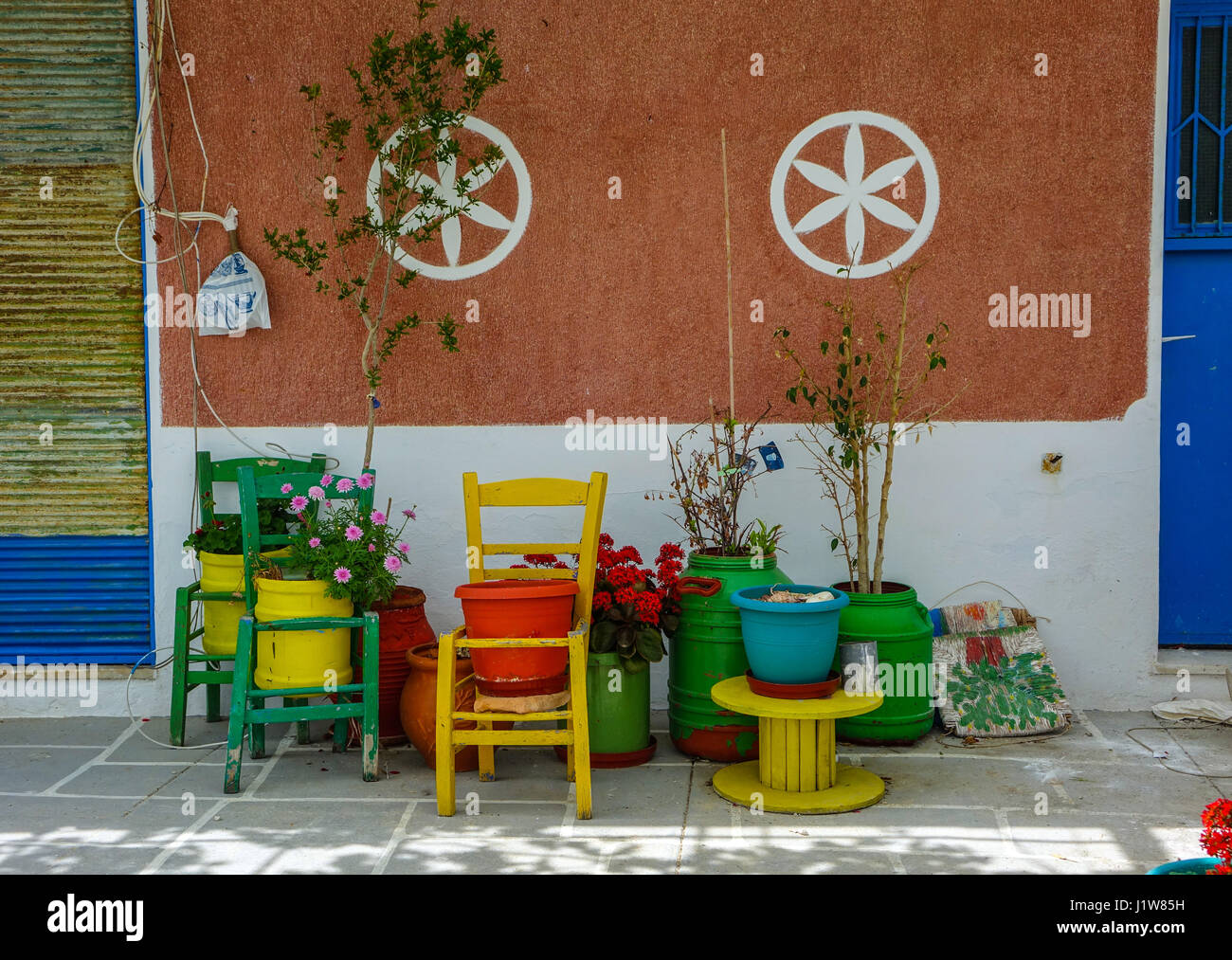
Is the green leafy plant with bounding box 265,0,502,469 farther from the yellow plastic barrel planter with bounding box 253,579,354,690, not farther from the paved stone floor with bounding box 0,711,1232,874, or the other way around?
the paved stone floor with bounding box 0,711,1232,874

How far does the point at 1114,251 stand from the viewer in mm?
5508

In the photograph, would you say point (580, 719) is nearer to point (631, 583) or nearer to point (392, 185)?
point (631, 583)

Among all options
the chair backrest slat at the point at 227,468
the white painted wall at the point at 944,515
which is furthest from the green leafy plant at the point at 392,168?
the white painted wall at the point at 944,515

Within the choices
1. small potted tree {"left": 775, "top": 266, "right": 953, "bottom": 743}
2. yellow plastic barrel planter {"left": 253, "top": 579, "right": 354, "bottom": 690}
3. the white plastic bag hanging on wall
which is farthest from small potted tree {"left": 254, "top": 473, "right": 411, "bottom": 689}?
small potted tree {"left": 775, "top": 266, "right": 953, "bottom": 743}

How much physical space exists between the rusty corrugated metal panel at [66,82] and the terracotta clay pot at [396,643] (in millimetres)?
2642

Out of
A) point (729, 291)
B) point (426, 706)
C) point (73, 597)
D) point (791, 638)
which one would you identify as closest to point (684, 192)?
point (729, 291)

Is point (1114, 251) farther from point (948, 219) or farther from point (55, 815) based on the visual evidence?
point (55, 815)

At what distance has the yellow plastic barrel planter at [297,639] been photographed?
465 cm

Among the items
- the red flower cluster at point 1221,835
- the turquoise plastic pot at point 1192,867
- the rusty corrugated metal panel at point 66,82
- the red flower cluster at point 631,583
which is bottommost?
the turquoise plastic pot at point 1192,867

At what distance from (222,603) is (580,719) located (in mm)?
1913

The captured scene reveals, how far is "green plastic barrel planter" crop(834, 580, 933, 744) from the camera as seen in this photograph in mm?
4957

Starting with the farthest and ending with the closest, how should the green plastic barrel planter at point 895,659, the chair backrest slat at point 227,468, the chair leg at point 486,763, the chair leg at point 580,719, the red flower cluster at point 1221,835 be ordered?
the chair backrest slat at point 227,468
the green plastic barrel planter at point 895,659
the chair leg at point 486,763
the chair leg at point 580,719
the red flower cluster at point 1221,835

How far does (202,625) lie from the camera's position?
575 centimetres

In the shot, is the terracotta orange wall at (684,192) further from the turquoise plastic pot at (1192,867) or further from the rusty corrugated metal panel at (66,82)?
the turquoise plastic pot at (1192,867)
